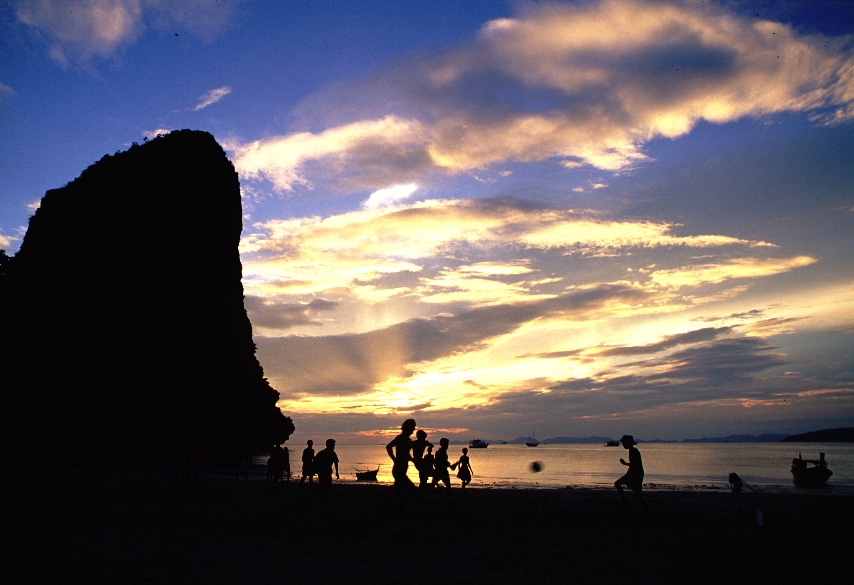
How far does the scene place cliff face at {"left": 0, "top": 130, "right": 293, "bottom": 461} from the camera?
56.4m

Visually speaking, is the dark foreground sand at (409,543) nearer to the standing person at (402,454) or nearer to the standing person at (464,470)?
the standing person at (402,454)

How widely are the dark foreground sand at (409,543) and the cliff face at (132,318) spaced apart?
43883 millimetres

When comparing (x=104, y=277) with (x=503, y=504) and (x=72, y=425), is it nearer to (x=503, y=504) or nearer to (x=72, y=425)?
(x=72, y=425)

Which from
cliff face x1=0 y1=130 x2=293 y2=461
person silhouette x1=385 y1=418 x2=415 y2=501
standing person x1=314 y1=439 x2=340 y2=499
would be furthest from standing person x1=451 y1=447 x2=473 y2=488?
cliff face x1=0 y1=130 x2=293 y2=461

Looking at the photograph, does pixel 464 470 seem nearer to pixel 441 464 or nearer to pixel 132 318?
pixel 441 464

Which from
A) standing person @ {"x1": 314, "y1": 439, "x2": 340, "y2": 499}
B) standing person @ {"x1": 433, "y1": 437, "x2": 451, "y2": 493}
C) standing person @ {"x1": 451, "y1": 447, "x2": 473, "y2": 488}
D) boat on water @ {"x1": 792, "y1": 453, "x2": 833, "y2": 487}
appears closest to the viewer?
standing person @ {"x1": 314, "y1": 439, "x2": 340, "y2": 499}

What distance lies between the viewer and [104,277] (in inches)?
2418

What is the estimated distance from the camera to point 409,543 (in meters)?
10.5

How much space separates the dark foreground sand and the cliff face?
4388 cm

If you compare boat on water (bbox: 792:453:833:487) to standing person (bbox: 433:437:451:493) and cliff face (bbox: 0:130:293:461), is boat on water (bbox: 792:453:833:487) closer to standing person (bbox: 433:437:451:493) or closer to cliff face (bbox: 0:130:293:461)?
standing person (bbox: 433:437:451:493)

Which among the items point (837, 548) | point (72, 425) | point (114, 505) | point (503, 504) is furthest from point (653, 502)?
point (72, 425)

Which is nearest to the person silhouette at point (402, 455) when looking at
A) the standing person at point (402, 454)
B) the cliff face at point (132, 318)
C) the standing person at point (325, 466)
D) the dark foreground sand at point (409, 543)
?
the standing person at point (402, 454)

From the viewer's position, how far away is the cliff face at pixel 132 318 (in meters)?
56.4

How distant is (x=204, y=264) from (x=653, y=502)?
197 feet
